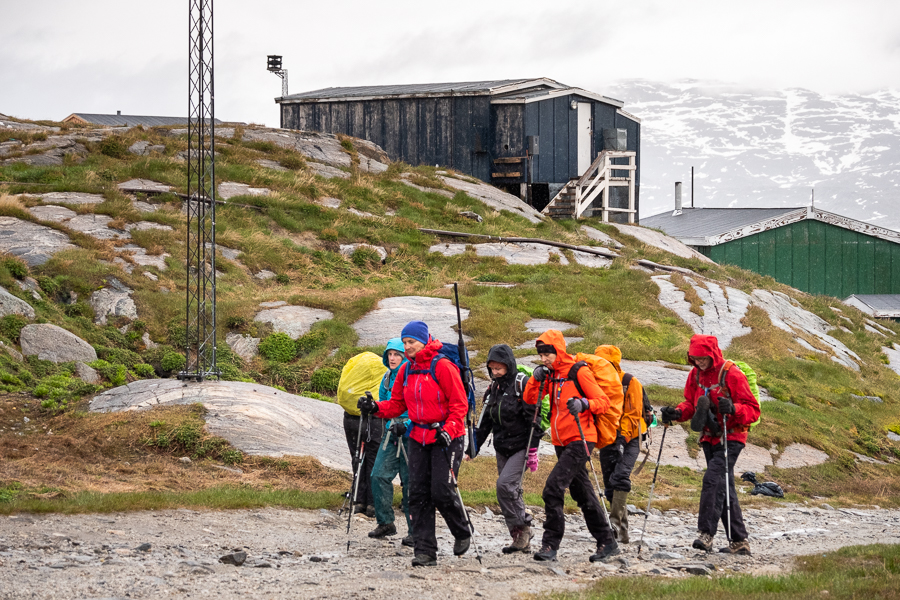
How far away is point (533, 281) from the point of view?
2469 cm

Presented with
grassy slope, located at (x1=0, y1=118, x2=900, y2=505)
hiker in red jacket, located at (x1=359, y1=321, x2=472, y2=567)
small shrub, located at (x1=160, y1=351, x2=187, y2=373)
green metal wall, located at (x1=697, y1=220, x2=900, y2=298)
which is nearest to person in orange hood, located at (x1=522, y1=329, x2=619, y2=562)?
hiker in red jacket, located at (x1=359, y1=321, x2=472, y2=567)

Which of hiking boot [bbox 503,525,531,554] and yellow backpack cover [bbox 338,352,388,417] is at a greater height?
yellow backpack cover [bbox 338,352,388,417]

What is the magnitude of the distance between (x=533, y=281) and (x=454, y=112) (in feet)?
50.2

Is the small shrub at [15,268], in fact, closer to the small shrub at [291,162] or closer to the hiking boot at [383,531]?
the hiking boot at [383,531]

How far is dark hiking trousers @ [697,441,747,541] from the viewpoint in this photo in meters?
8.98

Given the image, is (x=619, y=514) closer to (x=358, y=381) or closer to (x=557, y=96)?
(x=358, y=381)

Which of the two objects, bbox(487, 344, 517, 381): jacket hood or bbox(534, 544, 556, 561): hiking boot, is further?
bbox(487, 344, 517, 381): jacket hood

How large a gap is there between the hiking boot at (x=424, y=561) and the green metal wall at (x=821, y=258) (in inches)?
1434

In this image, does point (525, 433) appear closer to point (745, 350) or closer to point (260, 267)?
point (745, 350)

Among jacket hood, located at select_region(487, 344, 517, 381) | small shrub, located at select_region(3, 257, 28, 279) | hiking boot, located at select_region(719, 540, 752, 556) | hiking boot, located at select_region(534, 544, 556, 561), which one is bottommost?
hiking boot, located at select_region(719, 540, 752, 556)

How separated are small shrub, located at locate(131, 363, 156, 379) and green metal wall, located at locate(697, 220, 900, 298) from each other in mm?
30701

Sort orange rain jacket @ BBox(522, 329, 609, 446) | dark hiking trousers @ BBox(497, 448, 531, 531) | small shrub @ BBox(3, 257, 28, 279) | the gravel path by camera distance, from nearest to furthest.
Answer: the gravel path
orange rain jacket @ BBox(522, 329, 609, 446)
dark hiking trousers @ BBox(497, 448, 531, 531)
small shrub @ BBox(3, 257, 28, 279)

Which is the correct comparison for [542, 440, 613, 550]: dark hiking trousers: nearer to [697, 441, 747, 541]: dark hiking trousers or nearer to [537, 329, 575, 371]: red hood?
[537, 329, 575, 371]: red hood

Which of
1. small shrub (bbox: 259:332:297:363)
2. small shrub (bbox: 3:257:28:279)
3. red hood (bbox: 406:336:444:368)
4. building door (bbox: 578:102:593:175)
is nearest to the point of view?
red hood (bbox: 406:336:444:368)
